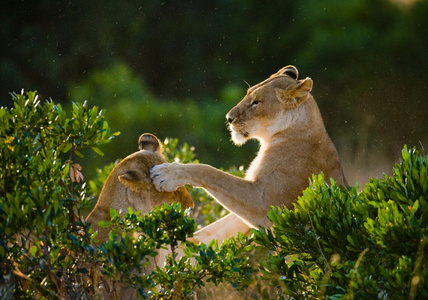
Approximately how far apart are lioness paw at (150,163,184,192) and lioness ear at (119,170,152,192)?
47 mm

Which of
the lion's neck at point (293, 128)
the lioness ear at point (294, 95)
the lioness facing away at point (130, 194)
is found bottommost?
the lioness facing away at point (130, 194)

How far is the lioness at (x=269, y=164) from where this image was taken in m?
4.52

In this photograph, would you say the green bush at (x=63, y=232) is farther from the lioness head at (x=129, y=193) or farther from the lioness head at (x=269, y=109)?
the lioness head at (x=269, y=109)

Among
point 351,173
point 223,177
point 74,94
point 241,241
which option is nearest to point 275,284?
point 241,241

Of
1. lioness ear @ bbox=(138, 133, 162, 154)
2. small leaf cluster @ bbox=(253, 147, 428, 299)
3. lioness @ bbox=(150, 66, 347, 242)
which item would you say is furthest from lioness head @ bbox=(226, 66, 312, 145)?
small leaf cluster @ bbox=(253, 147, 428, 299)

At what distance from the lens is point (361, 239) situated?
3008mm

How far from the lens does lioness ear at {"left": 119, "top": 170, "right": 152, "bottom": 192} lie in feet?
13.3

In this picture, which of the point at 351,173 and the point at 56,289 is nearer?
the point at 56,289

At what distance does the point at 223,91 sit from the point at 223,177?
7447 mm

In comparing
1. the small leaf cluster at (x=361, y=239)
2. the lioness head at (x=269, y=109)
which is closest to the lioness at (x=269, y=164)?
the lioness head at (x=269, y=109)

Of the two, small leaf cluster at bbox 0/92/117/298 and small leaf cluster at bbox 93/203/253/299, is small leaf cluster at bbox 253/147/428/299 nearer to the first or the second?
small leaf cluster at bbox 93/203/253/299

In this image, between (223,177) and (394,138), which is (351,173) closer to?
(394,138)

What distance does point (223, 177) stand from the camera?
4.55 metres

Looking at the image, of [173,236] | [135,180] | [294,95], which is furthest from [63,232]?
[294,95]
